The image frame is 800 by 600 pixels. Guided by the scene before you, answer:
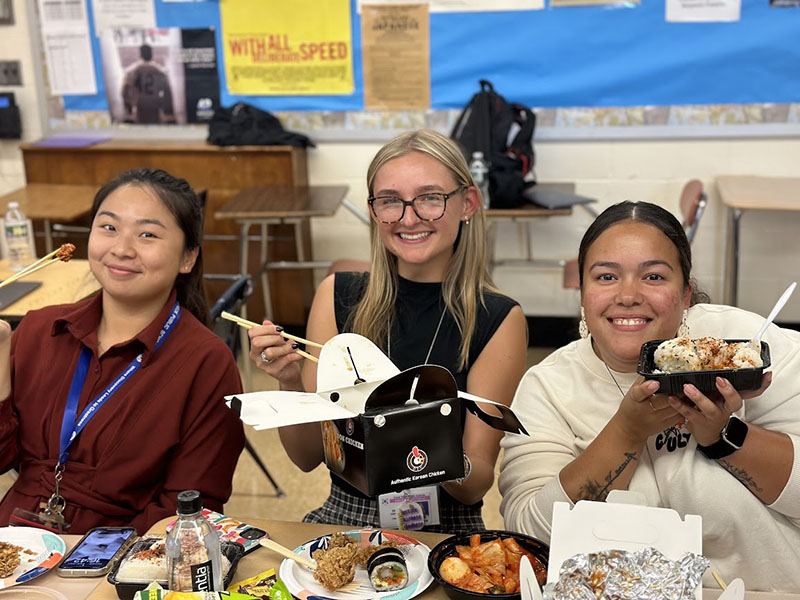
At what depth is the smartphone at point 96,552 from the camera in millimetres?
1404

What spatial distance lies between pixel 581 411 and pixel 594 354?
0.37 feet

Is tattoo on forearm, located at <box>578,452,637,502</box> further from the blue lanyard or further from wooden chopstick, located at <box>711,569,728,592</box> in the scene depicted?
the blue lanyard

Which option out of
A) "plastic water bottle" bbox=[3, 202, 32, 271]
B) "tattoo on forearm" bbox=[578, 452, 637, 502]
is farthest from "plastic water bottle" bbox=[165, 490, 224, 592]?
"plastic water bottle" bbox=[3, 202, 32, 271]

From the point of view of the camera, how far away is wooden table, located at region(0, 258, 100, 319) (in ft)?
9.19

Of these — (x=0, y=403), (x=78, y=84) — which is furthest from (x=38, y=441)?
(x=78, y=84)

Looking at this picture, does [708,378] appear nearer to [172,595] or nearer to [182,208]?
[172,595]

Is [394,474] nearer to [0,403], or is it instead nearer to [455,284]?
[455,284]

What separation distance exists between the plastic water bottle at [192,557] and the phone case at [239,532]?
0.14 metres

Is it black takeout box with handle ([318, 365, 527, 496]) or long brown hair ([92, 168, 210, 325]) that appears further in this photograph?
long brown hair ([92, 168, 210, 325])

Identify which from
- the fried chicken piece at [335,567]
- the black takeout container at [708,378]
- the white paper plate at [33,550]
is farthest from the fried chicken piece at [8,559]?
the black takeout container at [708,378]

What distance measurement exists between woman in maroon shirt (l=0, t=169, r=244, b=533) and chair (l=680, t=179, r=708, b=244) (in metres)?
2.55

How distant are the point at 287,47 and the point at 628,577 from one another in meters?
3.99

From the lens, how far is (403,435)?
1.28 meters

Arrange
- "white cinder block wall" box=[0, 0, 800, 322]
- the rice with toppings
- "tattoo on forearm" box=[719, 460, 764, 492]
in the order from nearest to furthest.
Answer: the rice with toppings
"tattoo on forearm" box=[719, 460, 764, 492]
"white cinder block wall" box=[0, 0, 800, 322]
